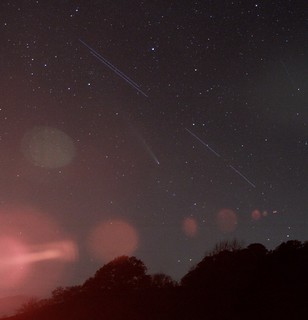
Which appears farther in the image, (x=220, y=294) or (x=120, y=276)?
(x=120, y=276)

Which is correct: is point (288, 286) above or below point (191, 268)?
below

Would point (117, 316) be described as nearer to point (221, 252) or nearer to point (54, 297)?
point (221, 252)

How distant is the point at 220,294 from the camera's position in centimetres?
3406

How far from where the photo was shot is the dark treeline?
30578 millimetres

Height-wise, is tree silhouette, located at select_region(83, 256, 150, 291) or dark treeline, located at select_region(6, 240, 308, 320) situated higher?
tree silhouette, located at select_region(83, 256, 150, 291)

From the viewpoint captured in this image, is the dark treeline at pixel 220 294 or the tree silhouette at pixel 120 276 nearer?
the dark treeline at pixel 220 294

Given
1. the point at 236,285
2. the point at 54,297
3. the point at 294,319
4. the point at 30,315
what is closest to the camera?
the point at 294,319

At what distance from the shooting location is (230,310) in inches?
1246

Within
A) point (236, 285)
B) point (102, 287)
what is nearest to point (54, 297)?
point (102, 287)

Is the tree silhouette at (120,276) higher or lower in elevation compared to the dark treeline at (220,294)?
higher

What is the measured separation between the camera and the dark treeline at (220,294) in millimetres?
30578

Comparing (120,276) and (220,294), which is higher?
(120,276)

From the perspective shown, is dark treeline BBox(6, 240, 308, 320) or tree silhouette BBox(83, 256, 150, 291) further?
tree silhouette BBox(83, 256, 150, 291)

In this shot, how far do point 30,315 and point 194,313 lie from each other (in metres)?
20.0
